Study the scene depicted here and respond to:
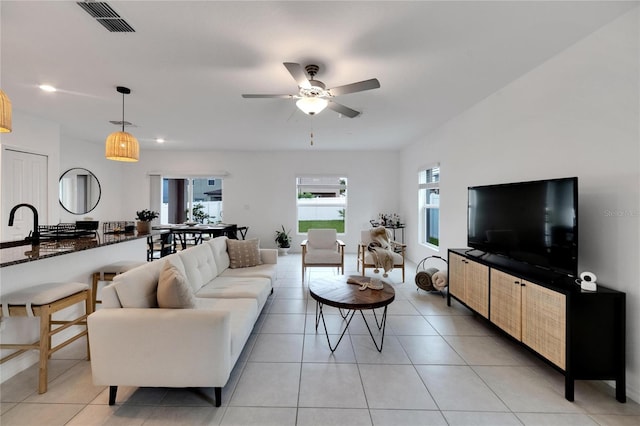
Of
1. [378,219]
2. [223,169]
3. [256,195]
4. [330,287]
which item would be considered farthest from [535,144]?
[223,169]

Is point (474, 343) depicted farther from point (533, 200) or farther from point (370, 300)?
point (533, 200)

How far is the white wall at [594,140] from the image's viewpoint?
6.17 ft

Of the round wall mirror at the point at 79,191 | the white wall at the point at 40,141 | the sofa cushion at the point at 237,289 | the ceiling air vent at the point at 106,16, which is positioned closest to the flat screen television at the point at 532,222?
the sofa cushion at the point at 237,289

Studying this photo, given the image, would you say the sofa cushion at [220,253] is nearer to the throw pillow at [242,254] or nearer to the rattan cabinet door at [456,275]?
the throw pillow at [242,254]

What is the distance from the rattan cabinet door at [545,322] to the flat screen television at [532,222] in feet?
0.85

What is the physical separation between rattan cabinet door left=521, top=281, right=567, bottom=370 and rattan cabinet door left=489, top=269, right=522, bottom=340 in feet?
0.21

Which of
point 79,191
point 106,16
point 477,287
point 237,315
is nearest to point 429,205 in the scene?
point 477,287

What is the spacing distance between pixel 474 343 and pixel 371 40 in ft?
9.38

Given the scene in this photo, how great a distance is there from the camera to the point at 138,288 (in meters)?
1.88

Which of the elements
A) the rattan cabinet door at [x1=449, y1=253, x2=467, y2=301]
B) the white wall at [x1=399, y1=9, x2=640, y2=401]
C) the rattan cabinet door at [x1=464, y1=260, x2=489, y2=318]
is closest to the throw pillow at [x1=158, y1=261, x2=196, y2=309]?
the rattan cabinet door at [x1=464, y1=260, x2=489, y2=318]

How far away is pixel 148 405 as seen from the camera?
1816 mm

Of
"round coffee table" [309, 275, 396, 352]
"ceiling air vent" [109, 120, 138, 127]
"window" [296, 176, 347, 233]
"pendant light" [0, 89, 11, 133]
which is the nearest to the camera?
"pendant light" [0, 89, 11, 133]

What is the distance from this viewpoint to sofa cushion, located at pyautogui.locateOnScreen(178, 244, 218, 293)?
267 centimetres

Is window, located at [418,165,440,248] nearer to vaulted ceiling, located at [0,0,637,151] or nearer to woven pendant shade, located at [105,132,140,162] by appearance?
vaulted ceiling, located at [0,0,637,151]
